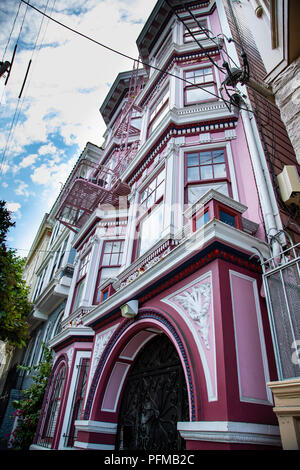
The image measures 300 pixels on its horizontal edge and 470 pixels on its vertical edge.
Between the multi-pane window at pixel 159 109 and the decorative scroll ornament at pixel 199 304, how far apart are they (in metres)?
7.17

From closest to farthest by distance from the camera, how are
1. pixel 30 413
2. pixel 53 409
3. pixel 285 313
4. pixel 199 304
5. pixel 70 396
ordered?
pixel 285 313, pixel 199 304, pixel 70 396, pixel 53 409, pixel 30 413

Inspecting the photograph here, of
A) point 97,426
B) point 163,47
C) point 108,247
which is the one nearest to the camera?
point 97,426

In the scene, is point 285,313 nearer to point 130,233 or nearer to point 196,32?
point 130,233

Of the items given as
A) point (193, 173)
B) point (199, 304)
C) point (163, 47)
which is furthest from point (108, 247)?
point (163, 47)

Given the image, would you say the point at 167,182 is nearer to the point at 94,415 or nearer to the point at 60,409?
the point at 94,415

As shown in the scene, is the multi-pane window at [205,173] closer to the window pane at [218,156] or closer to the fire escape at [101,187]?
the window pane at [218,156]

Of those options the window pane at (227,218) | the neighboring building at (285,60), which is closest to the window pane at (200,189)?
the window pane at (227,218)

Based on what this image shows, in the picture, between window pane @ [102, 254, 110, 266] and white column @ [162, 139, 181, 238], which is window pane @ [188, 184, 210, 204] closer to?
white column @ [162, 139, 181, 238]

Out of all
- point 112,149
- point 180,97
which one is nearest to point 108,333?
point 180,97

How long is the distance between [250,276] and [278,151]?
421 centimetres

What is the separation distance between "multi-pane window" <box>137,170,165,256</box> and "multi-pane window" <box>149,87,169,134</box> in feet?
9.53

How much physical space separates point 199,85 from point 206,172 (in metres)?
3.92

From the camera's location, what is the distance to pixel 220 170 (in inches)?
296

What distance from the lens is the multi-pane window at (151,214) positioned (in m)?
7.76
